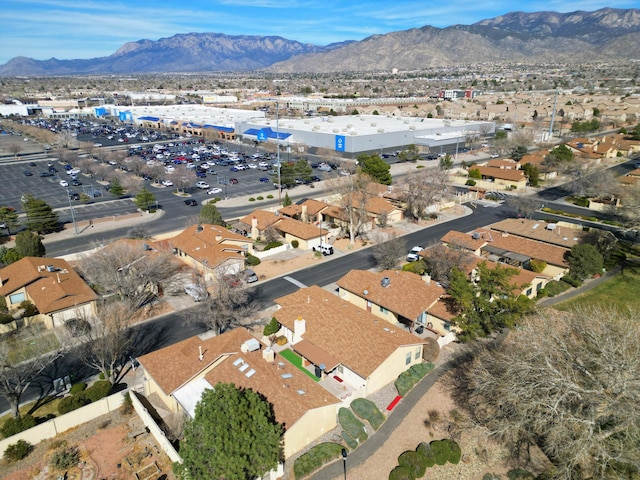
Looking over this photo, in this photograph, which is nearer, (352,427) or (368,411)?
(352,427)

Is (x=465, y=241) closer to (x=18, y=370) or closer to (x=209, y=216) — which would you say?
(x=209, y=216)

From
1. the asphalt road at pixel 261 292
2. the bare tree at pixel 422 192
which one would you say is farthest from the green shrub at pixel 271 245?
the bare tree at pixel 422 192

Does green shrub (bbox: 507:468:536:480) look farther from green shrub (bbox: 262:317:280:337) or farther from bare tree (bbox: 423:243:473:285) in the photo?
bare tree (bbox: 423:243:473:285)

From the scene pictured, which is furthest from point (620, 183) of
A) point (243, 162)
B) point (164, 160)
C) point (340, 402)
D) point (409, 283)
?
point (164, 160)

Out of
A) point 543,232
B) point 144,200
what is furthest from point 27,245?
point 543,232

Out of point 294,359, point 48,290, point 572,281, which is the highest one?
point 48,290

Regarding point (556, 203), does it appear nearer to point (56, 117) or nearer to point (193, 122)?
point (193, 122)
